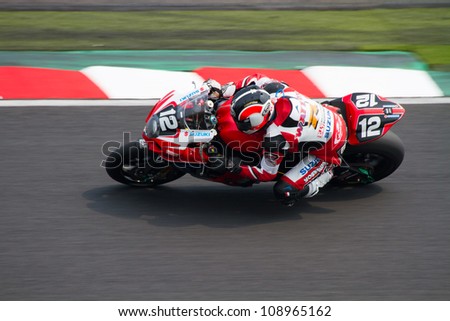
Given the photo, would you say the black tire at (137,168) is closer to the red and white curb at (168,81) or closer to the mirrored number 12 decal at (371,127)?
the mirrored number 12 decal at (371,127)

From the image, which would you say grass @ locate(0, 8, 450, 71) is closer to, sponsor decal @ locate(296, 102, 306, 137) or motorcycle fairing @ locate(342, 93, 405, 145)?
motorcycle fairing @ locate(342, 93, 405, 145)

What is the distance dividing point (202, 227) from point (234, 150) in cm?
75

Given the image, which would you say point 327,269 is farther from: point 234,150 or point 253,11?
point 253,11

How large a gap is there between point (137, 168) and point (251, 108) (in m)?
1.45

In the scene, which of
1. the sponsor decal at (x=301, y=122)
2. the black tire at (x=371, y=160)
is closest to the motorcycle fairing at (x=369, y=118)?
the black tire at (x=371, y=160)

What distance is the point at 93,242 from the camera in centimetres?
629

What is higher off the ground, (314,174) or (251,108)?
(251,108)

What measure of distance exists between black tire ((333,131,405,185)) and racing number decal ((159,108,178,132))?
168cm

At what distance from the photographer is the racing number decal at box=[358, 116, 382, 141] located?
22.1ft

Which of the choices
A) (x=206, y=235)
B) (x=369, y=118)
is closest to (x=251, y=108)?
(x=206, y=235)

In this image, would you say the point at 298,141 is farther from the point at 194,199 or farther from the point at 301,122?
the point at 194,199

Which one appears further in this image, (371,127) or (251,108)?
(371,127)

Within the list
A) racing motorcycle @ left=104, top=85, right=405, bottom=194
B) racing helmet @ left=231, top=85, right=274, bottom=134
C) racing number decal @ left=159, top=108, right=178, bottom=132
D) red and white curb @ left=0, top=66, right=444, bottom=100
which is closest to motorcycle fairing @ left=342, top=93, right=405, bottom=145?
racing motorcycle @ left=104, top=85, right=405, bottom=194

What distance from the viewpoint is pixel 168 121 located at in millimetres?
6332
